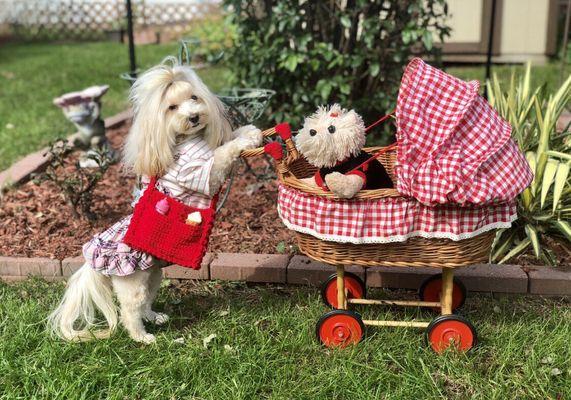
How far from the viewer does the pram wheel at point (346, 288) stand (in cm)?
319

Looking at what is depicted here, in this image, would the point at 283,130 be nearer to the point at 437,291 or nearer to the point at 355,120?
the point at 355,120

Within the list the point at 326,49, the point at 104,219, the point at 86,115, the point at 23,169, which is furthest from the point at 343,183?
the point at 23,169

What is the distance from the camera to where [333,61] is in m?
4.64

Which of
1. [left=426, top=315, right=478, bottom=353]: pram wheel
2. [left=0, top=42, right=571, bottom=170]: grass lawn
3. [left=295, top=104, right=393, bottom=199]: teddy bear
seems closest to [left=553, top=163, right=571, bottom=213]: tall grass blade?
[left=426, top=315, right=478, bottom=353]: pram wheel

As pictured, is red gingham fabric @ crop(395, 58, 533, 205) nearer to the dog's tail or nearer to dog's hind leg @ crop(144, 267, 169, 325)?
dog's hind leg @ crop(144, 267, 169, 325)

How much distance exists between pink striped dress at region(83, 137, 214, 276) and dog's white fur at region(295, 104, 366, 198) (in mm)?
432

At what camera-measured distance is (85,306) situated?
2.94 meters

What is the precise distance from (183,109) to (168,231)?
54 centimetres

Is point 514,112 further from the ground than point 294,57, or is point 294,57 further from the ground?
point 294,57

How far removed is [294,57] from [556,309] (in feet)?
8.20

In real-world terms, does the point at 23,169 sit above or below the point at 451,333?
above

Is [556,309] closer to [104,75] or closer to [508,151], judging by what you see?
[508,151]

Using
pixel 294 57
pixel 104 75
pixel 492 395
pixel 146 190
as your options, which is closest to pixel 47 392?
pixel 146 190

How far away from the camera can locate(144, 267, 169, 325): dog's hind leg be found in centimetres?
299
